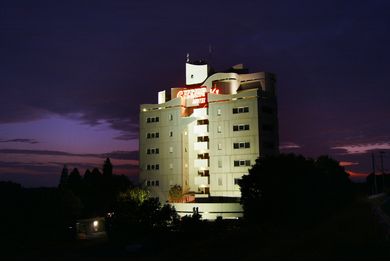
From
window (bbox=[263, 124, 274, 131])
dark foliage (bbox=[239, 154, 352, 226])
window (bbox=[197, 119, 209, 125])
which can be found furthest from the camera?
window (bbox=[197, 119, 209, 125])

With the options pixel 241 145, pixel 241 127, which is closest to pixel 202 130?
pixel 241 127

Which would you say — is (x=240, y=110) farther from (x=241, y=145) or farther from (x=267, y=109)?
(x=241, y=145)

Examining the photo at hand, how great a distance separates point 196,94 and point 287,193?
3942 centimetres

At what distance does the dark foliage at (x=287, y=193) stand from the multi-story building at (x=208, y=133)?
17.3 meters

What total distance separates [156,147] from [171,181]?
27.5ft

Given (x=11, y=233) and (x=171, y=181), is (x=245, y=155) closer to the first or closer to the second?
(x=171, y=181)

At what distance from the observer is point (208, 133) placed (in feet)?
262

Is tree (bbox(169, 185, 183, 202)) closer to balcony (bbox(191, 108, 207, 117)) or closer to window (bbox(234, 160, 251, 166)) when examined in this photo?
window (bbox(234, 160, 251, 166))

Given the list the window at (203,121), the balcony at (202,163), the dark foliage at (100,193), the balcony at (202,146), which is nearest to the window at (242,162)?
the balcony at (202,163)

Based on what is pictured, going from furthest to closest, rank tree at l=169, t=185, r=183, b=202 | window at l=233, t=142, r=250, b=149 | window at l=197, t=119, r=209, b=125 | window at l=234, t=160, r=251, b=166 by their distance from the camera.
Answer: window at l=197, t=119, r=209, b=125, tree at l=169, t=185, r=183, b=202, window at l=233, t=142, r=250, b=149, window at l=234, t=160, r=251, b=166

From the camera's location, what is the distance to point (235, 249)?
95.5 feet

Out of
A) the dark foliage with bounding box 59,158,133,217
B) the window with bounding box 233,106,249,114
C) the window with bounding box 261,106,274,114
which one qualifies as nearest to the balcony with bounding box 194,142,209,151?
the window with bounding box 233,106,249,114

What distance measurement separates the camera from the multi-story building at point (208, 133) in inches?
2953

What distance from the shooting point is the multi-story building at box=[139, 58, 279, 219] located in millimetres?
75000
